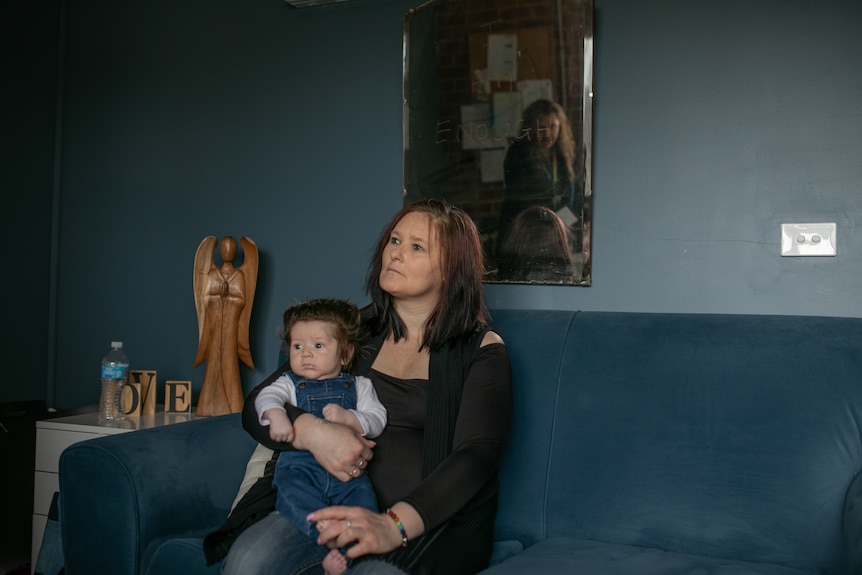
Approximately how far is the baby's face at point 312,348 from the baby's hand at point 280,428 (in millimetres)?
127

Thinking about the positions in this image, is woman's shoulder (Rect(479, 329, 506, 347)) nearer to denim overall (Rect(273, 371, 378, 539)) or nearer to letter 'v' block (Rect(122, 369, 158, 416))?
denim overall (Rect(273, 371, 378, 539))

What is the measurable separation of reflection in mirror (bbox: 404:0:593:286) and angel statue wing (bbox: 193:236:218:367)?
76 cm

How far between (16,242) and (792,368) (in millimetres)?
3029

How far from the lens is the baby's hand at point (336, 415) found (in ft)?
5.85

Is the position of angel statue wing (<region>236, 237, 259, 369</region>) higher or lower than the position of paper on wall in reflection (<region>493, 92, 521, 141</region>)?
lower

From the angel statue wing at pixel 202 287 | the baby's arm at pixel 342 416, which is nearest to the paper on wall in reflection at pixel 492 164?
the angel statue wing at pixel 202 287

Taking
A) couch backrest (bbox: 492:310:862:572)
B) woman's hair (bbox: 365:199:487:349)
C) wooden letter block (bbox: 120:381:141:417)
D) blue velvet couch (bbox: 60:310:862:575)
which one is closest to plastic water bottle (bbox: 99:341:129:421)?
wooden letter block (bbox: 120:381:141:417)

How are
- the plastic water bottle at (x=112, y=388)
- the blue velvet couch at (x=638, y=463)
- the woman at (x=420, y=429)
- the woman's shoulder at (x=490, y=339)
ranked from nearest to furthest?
1. the woman at (x=420, y=429)
2. the blue velvet couch at (x=638, y=463)
3. the woman's shoulder at (x=490, y=339)
4. the plastic water bottle at (x=112, y=388)

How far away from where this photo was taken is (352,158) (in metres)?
3.09

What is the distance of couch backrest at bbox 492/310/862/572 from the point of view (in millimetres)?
1848

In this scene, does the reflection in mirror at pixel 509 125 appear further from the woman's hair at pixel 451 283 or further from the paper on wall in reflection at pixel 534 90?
the woman's hair at pixel 451 283

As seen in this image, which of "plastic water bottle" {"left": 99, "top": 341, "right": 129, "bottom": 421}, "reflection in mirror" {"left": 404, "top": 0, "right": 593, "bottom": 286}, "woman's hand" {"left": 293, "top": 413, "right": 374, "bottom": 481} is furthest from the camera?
"plastic water bottle" {"left": 99, "top": 341, "right": 129, "bottom": 421}

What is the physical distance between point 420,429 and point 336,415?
0.23 m

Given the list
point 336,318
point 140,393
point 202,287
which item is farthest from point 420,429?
point 140,393
